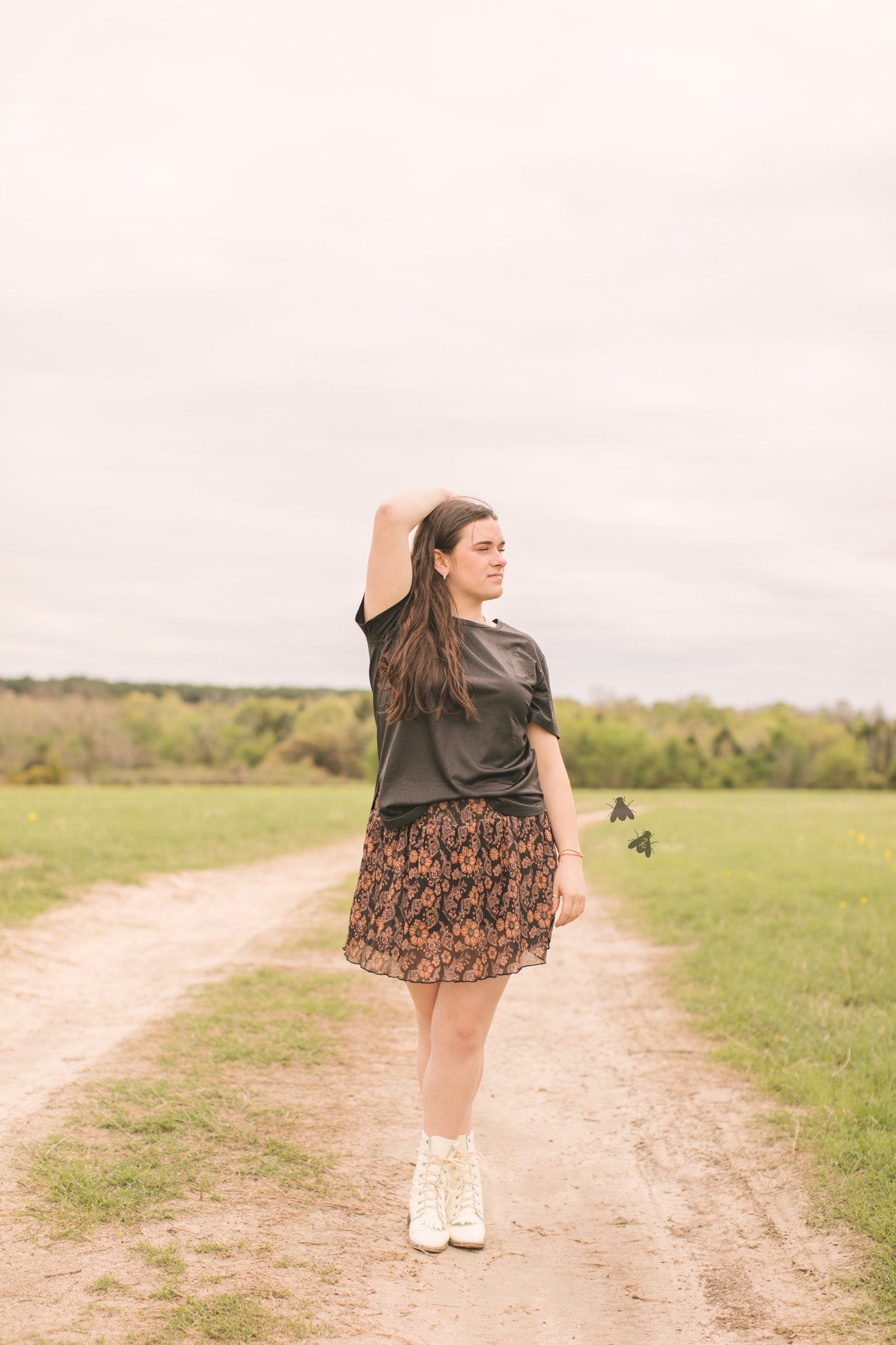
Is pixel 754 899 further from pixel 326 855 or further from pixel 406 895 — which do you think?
pixel 406 895

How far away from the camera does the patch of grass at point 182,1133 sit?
330 centimetres

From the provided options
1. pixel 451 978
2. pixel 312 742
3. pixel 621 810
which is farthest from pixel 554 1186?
pixel 312 742

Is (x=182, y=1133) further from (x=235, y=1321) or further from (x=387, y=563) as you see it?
(x=387, y=563)

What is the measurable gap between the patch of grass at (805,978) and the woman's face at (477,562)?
95.6 inches

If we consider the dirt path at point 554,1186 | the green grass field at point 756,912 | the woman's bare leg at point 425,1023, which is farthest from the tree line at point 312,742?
the woman's bare leg at point 425,1023

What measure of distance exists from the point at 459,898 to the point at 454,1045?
48 cm

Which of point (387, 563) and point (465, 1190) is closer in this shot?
point (387, 563)

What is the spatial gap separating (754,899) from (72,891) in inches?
266

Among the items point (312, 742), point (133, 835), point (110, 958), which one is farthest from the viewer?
point (312, 742)

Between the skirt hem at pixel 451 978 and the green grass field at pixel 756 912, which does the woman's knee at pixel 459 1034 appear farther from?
the green grass field at pixel 756 912

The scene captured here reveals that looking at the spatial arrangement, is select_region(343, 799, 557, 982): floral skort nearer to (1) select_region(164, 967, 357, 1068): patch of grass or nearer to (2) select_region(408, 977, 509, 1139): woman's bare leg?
(2) select_region(408, 977, 509, 1139): woman's bare leg

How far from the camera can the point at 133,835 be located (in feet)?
44.6

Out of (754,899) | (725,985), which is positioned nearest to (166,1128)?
(725,985)

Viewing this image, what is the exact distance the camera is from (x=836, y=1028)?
5562 millimetres
